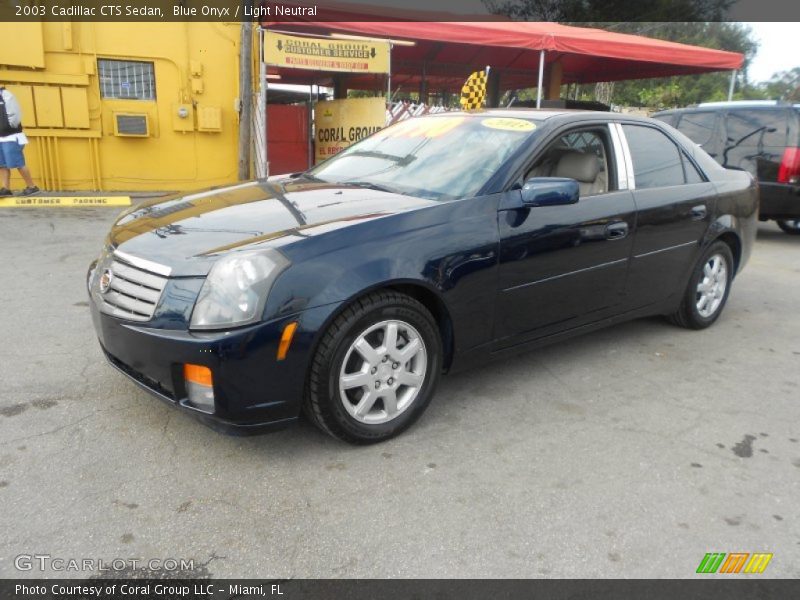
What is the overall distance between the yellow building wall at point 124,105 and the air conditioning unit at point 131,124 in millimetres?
97

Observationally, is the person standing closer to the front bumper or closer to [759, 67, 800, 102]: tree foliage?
the front bumper

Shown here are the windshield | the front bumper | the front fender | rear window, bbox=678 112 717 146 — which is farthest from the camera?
rear window, bbox=678 112 717 146

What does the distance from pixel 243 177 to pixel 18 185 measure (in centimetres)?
345

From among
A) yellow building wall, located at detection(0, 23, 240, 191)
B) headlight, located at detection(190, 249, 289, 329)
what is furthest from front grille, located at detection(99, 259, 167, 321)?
yellow building wall, located at detection(0, 23, 240, 191)

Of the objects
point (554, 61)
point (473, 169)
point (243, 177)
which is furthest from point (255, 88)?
point (473, 169)

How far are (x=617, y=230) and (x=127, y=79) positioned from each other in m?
9.20

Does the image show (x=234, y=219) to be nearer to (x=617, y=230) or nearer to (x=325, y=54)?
(x=617, y=230)

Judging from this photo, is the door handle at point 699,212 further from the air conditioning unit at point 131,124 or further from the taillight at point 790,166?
the air conditioning unit at point 131,124

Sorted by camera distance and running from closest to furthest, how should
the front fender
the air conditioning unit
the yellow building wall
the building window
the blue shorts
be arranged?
the front fender → the blue shorts → the yellow building wall → the building window → the air conditioning unit

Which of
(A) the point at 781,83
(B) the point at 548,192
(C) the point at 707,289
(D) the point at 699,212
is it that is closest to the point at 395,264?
(B) the point at 548,192

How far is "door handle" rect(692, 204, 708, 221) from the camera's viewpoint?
430cm

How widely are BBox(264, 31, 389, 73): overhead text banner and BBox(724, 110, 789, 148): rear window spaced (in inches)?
202

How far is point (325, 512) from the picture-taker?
2.45 meters

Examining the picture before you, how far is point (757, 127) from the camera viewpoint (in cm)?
819
